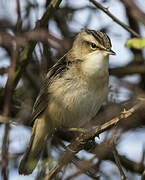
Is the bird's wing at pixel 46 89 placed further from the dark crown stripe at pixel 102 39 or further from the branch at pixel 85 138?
the branch at pixel 85 138

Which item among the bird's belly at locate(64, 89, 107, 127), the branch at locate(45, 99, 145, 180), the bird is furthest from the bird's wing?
the branch at locate(45, 99, 145, 180)

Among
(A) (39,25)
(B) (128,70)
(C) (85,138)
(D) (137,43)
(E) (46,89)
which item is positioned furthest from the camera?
(B) (128,70)

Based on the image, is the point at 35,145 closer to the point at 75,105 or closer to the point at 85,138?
the point at 75,105

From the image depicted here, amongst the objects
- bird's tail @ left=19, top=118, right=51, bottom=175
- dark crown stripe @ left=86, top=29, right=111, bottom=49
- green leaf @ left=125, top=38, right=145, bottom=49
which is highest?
green leaf @ left=125, top=38, right=145, bottom=49

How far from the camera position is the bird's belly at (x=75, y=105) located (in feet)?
12.2

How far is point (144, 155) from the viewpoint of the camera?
7.50 feet

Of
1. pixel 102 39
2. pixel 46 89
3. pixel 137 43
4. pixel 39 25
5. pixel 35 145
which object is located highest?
pixel 137 43

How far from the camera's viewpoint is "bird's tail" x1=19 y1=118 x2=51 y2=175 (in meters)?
3.85

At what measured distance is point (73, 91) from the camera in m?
3.71

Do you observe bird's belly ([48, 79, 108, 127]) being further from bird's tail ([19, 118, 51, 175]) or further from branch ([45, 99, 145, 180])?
branch ([45, 99, 145, 180])

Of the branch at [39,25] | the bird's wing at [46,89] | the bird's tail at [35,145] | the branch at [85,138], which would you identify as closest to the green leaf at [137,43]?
the branch at [85,138]

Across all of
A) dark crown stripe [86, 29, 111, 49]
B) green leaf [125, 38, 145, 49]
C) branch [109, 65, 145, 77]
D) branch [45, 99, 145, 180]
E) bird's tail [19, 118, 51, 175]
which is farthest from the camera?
branch [109, 65, 145, 77]

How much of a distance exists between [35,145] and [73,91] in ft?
2.45

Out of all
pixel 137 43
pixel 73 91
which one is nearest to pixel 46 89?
pixel 73 91
